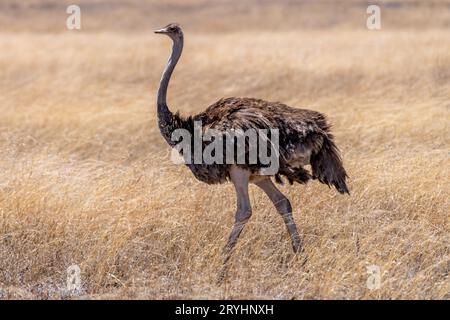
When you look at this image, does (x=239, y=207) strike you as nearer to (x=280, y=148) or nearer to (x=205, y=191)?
(x=280, y=148)

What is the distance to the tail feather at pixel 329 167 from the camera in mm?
6270

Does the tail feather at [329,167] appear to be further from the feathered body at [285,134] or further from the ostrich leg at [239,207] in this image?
the ostrich leg at [239,207]

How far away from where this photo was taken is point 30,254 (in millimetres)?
6199

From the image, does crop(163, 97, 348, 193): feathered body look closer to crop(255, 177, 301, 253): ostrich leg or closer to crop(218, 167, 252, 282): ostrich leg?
crop(218, 167, 252, 282): ostrich leg

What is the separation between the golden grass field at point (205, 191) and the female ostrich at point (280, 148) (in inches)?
12.7

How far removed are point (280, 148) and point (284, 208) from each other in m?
0.48

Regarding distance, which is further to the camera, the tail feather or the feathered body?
the tail feather

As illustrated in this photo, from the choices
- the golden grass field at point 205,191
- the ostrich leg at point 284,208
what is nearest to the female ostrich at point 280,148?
the ostrich leg at point 284,208


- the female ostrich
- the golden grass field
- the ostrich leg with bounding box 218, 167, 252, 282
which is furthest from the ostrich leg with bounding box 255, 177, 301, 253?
the ostrich leg with bounding box 218, 167, 252, 282

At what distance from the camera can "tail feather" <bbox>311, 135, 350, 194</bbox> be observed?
6270 millimetres

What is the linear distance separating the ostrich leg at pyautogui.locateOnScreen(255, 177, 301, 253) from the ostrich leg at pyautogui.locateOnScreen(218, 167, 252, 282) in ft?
0.87

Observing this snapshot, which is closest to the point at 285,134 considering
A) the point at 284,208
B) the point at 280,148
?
the point at 280,148

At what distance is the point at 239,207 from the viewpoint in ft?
20.2

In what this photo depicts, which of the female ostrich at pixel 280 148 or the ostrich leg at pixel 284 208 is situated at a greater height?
the female ostrich at pixel 280 148
